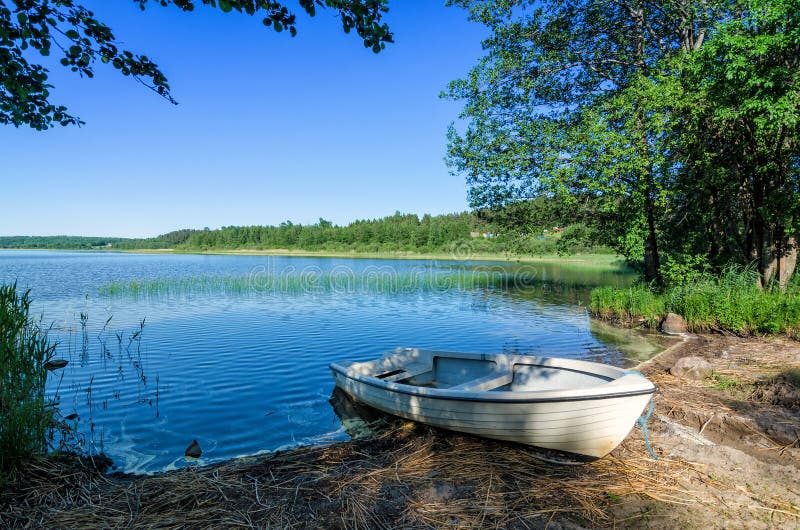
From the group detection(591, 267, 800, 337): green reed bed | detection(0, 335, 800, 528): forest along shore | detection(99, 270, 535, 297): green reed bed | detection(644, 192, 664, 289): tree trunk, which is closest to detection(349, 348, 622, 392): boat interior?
detection(0, 335, 800, 528): forest along shore

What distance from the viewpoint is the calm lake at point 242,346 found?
7273 mm

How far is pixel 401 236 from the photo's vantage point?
107312 millimetres

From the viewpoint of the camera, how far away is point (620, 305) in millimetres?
16672

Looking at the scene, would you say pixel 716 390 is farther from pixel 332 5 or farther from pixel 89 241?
pixel 89 241

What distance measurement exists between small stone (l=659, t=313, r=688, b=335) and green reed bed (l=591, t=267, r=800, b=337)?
0.18m

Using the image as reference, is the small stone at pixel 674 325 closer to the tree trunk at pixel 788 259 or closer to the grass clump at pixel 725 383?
the tree trunk at pixel 788 259

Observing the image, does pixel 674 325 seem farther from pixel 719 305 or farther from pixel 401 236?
pixel 401 236

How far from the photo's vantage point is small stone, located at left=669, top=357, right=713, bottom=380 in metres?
7.75

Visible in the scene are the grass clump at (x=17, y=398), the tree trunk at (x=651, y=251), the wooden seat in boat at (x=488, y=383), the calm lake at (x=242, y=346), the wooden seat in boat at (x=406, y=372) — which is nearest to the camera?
the grass clump at (x=17, y=398)

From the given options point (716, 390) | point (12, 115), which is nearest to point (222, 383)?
point (12, 115)

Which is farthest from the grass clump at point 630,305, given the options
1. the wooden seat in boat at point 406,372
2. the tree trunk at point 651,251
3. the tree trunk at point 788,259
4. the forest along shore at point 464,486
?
the wooden seat in boat at point 406,372

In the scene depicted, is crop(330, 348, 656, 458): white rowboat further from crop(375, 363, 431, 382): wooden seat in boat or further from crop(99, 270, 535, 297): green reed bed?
crop(99, 270, 535, 297): green reed bed

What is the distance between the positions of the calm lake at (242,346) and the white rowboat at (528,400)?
4.68 ft

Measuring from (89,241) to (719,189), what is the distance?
22170 centimetres
